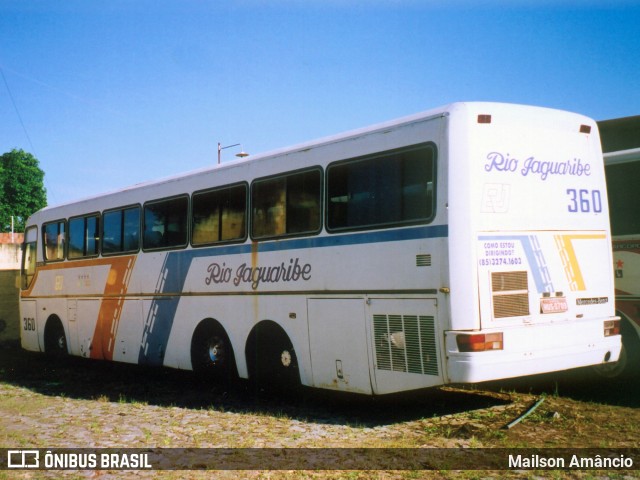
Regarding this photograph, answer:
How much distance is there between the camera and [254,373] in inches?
389

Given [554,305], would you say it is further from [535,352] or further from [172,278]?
[172,278]

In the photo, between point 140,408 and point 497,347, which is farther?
point 140,408

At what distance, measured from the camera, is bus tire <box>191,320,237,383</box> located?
34.2 feet

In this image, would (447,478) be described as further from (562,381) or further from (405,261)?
(562,381)

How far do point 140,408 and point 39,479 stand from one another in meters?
3.29

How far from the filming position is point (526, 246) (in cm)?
757

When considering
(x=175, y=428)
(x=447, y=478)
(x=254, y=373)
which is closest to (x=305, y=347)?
(x=254, y=373)

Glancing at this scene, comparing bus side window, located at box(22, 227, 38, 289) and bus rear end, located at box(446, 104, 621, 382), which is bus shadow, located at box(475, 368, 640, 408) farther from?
bus side window, located at box(22, 227, 38, 289)

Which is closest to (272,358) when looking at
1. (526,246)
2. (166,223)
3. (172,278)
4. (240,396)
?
(240,396)

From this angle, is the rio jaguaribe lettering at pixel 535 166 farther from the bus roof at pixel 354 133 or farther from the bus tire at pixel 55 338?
the bus tire at pixel 55 338

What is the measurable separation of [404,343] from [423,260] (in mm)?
975

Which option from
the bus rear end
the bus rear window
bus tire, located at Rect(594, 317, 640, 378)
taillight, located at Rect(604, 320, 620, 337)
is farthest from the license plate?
bus tire, located at Rect(594, 317, 640, 378)

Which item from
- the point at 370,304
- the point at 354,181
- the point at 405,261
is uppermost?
the point at 354,181

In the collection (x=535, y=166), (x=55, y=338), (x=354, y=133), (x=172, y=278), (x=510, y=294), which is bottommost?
(x=55, y=338)
